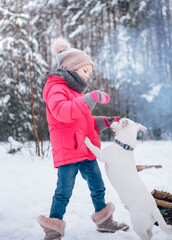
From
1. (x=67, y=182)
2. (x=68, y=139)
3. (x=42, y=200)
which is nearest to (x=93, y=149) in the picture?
(x=68, y=139)

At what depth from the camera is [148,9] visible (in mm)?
8945

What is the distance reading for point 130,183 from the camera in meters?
1.42

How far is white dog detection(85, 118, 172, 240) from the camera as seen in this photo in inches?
52.7

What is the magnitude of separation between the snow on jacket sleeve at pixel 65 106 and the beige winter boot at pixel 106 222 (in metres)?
0.89

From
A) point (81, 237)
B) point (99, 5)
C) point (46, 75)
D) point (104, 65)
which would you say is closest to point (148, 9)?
point (99, 5)

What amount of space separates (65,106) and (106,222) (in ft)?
3.59

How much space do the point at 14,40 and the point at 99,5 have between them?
166 inches

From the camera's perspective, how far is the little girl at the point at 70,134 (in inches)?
61.1

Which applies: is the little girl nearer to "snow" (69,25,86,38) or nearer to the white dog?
the white dog

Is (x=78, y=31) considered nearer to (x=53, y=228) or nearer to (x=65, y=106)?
(x=65, y=106)

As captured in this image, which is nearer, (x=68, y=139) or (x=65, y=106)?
(x=65, y=106)

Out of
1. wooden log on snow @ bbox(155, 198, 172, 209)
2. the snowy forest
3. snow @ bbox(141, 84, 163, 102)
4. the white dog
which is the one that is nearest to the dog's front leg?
the white dog

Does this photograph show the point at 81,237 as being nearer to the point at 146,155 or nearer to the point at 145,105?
the point at 146,155

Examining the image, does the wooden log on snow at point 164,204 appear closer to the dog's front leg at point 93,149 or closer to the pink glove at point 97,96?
the dog's front leg at point 93,149
